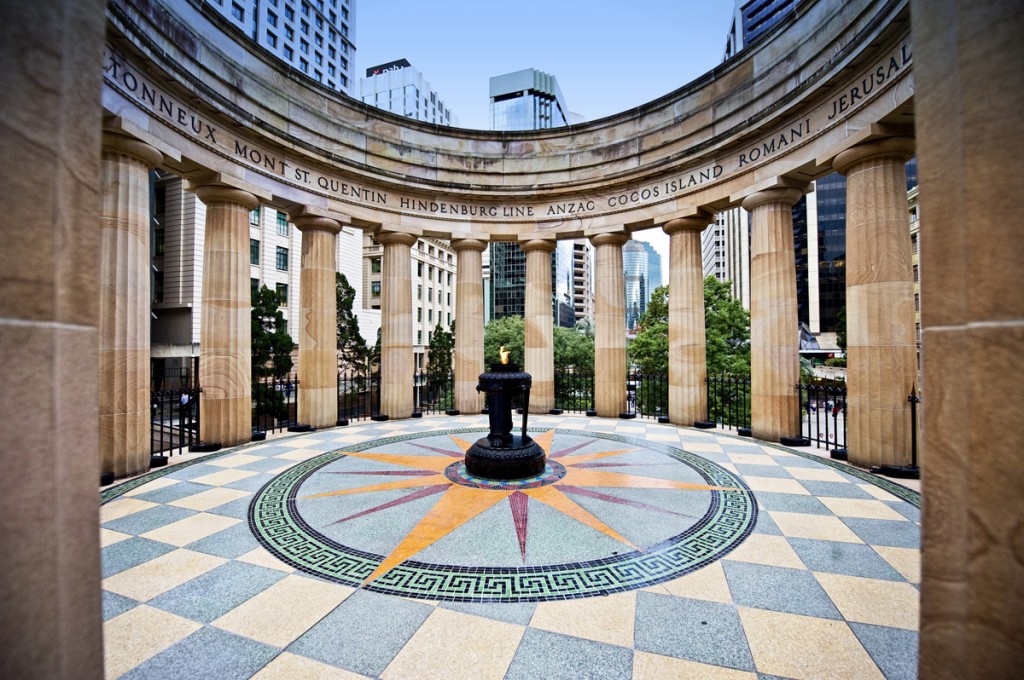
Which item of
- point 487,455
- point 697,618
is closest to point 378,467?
point 487,455

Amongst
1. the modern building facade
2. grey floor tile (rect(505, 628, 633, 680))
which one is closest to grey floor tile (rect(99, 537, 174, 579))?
grey floor tile (rect(505, 628, 633, 680))

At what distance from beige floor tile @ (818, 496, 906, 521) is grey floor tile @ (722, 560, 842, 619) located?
2363mm

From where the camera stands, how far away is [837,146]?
890cm

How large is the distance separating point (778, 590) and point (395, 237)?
13.8m

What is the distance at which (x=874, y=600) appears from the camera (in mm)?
3838

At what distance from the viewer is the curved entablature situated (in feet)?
26.7

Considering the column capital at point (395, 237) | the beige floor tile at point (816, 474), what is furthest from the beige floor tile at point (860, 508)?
the column capital at point (395, 237)

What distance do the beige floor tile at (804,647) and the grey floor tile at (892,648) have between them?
6cm

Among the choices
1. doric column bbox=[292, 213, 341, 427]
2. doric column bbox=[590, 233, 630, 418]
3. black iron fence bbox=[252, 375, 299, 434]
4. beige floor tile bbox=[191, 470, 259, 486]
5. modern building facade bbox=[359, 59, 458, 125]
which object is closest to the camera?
beige floor tile bbox=[191, 470, 259, 486]

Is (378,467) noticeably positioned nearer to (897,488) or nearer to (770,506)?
(770,506)

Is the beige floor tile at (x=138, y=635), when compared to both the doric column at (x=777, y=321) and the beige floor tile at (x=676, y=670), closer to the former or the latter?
the beige floor tile at (x=676, y=670)

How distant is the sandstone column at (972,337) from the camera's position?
4.77 feet

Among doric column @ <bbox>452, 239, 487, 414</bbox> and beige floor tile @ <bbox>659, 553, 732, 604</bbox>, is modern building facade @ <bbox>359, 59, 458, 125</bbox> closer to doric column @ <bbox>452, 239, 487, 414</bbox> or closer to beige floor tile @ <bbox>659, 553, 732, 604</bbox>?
doric column @ <bbox>452, 239, 487, 414</bbox>

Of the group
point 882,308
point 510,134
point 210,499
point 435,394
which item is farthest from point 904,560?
point 510,134
